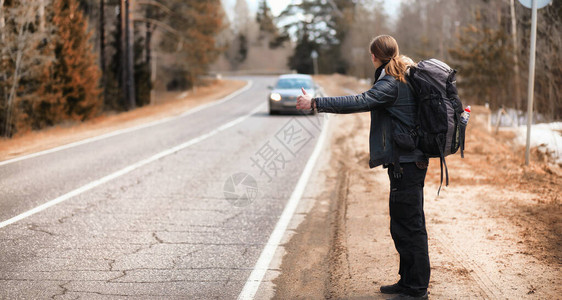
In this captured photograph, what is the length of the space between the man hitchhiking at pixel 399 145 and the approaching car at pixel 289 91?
613 inches

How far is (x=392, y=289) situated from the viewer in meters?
4.19

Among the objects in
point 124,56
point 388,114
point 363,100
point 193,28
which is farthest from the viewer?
point 193,28

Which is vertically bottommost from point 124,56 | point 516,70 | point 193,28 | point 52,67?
point 52,67

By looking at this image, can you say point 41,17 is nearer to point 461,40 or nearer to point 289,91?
point 289,91

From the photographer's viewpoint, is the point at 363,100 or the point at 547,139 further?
the point at 547,139

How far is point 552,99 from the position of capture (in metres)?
14.1

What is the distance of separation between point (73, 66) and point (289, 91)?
28.6ft

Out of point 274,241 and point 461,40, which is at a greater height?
point 461,40

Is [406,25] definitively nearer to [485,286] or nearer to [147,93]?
[147,93]

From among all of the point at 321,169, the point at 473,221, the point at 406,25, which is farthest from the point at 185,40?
the point at 473,221

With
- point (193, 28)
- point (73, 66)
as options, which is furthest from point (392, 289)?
point (193, 28)

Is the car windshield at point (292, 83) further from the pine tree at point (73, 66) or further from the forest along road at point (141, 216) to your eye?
the forest along road at point (141, 216)

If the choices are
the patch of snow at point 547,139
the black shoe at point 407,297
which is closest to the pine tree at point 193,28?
the patch of snow at point 547,139
